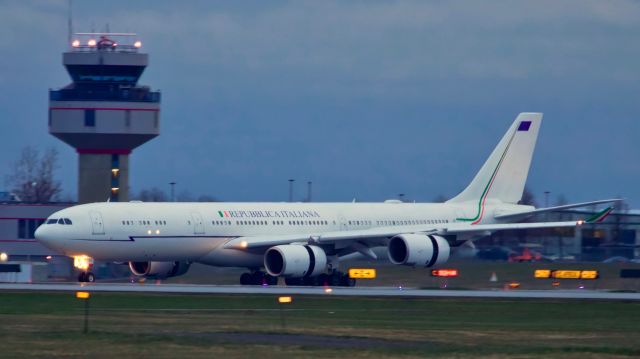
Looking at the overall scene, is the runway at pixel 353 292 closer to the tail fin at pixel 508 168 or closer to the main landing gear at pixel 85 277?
the main landing gear at pixel 85 277

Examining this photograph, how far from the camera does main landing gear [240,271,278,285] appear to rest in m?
59.6

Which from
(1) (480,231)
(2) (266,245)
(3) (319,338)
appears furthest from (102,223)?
(3) (319,338)

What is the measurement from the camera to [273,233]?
6109 centimetres

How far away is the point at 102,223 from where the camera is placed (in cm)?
5559

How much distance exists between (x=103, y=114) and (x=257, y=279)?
2689cm

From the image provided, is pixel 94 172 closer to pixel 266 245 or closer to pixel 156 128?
pixel 156 128

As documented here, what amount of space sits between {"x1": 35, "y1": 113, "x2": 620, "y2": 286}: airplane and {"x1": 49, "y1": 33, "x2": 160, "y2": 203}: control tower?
23172 millimetres

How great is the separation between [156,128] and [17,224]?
11.3 metres

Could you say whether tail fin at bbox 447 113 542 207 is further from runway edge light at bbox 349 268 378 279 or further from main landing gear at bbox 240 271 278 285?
main landing gear at bbox 240 271 278 285

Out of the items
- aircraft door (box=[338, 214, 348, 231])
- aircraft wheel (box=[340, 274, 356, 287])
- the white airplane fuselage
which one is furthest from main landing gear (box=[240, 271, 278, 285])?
aircraft door (box=[338, 214, 348, 231])

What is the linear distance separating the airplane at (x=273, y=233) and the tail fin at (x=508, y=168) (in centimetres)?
15

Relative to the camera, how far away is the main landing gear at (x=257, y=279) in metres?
59.6

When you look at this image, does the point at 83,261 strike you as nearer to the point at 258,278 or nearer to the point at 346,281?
the point at 258,278

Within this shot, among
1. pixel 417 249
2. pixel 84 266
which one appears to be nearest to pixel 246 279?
pixel 84 266
